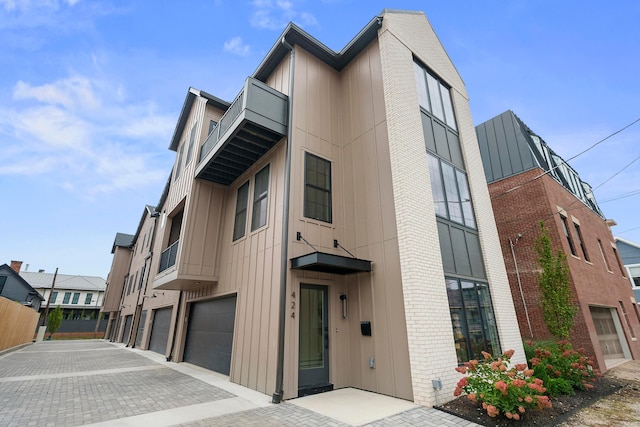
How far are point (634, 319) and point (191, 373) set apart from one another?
21471mm

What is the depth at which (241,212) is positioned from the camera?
29.8 feet

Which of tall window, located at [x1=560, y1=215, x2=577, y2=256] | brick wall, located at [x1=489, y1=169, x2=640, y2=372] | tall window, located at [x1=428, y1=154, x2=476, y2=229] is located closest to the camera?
tall window, located at [x1=428, y1=154, x2=476, y2=229]

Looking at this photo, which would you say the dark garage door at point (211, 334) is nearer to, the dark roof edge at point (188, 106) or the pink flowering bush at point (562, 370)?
the pink flowering bush at point (562, 370)

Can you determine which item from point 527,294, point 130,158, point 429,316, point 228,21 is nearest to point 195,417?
point 429,316

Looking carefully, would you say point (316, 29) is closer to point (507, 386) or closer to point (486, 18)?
point (486, 18)

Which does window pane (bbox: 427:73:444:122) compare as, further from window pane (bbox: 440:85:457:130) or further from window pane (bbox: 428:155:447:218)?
window pane (bbox: 428:155:447:218)

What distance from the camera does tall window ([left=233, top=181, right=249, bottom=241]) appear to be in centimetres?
877

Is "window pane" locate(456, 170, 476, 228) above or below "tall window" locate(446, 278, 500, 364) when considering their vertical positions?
above

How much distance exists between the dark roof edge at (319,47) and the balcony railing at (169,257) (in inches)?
275

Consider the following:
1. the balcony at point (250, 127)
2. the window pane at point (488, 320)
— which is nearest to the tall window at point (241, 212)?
the balcony at point (250, 127)

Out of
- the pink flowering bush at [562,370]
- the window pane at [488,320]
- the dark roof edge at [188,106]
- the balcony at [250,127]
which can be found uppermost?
the dark roof edge at [188,106]

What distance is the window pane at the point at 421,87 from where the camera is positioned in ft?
28.5

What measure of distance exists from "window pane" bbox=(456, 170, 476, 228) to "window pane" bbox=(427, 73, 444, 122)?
2094 mm

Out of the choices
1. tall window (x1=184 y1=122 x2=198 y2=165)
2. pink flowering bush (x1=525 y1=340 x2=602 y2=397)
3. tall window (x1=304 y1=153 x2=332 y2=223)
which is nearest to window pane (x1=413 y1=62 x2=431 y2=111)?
tall window (x1=304 y1=153 x2=332 y2=223)
